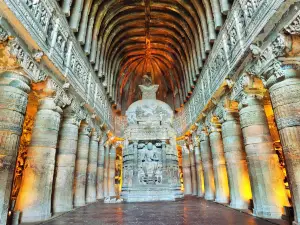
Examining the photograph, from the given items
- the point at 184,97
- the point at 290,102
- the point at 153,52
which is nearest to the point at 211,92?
the point at 290,102

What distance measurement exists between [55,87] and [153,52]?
14022 mm

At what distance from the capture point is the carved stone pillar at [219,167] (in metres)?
10.6

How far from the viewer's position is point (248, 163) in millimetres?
7320

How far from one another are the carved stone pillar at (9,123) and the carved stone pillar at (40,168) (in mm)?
1473

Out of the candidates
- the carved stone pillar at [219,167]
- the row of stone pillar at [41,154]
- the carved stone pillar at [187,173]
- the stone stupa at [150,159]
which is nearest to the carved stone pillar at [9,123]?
the row of stone pillar at [41,154]

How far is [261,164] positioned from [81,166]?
8.52m

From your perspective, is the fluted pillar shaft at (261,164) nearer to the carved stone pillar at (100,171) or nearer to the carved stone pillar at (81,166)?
the carved stone pillar at (81,166)

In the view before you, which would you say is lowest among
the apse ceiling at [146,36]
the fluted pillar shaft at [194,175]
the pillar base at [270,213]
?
the pillar base at [270,213]

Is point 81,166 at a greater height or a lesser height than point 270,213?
greater

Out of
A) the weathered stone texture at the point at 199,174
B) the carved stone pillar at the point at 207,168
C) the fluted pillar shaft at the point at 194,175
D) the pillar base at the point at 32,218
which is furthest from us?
the fluted pillar shaft at the point at 194,175

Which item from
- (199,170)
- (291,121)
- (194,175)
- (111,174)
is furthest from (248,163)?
(111,174)

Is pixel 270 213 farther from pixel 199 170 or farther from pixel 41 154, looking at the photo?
pixel 199 170

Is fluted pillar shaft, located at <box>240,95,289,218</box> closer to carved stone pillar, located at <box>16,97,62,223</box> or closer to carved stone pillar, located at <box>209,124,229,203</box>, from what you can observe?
carved stone pillar, located at <box>209,124,229,203</box>

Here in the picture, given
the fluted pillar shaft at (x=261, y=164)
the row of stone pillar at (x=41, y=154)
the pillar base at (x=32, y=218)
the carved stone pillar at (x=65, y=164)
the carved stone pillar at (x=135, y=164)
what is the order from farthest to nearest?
the carved stone pillar at (x=135, y=164), the carved stone pillar at (x=65, y=164), the fluted pillar shaft at (x=261, y=164), the pillar base at (x=32, y=218), the row of stone pillar at (x=41, y=154)
